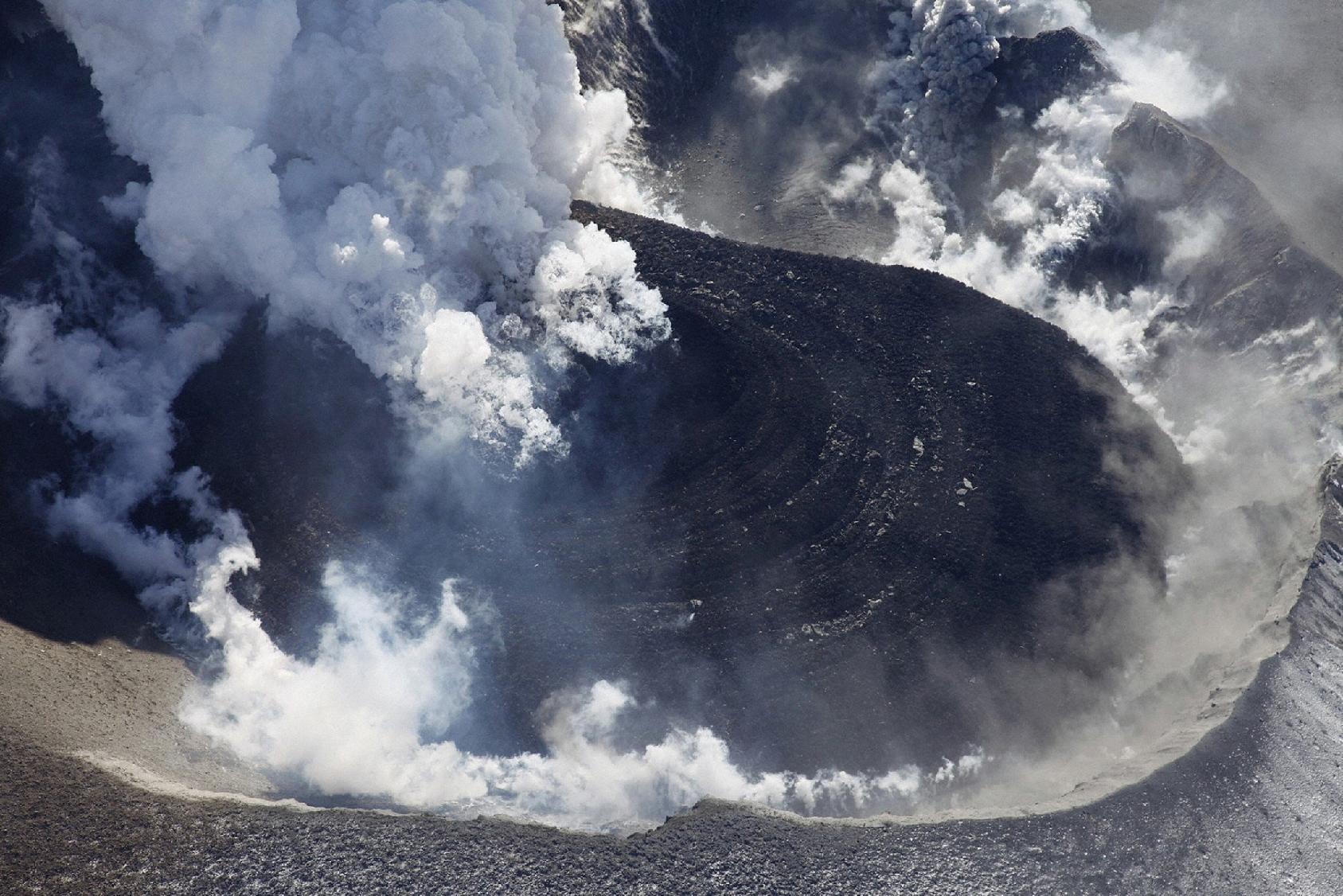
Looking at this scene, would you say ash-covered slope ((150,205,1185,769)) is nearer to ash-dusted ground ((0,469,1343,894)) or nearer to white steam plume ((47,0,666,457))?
A: white steam plume ((47,0,666,457))

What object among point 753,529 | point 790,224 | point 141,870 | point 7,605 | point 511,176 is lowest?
point 141,870

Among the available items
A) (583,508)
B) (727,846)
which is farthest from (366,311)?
(727,846)

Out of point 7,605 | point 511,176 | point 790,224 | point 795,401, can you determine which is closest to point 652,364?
point 795,401

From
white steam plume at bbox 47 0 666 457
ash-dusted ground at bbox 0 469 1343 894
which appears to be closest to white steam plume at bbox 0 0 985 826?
white steam plume at bbox 47 0 666 457

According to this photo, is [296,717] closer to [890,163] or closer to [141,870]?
[141,870]

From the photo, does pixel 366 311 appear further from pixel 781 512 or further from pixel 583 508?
pixel 781 512

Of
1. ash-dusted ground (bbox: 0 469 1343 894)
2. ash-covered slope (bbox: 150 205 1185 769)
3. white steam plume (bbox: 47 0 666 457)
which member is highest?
white steam plume (bbox: 47 0 666 457)
